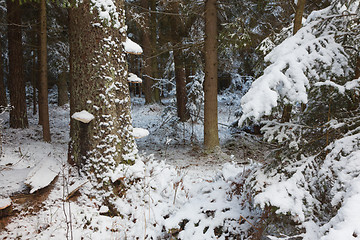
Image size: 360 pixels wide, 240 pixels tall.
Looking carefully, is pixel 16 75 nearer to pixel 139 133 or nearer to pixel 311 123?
pixel 139 133

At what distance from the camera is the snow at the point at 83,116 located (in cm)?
334

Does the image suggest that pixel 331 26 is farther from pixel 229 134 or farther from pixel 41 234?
pixel 229 134

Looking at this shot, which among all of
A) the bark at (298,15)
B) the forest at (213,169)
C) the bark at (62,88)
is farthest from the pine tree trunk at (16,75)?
the bark at (298,15)

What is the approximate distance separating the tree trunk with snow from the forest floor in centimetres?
48

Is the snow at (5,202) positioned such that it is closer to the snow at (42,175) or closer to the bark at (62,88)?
the snow at (42,175)

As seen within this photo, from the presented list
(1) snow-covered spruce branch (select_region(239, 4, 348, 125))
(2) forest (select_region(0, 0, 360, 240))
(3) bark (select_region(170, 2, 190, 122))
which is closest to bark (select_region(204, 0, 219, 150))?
(3) bark (select_region(170, 2, 190, 122))

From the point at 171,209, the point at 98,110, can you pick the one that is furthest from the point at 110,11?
the point at 171,209

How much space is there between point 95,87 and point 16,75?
7.59m

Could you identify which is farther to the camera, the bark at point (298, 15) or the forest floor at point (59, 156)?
the bark at point (298, 15)

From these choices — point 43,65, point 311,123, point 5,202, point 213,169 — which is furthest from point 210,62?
point 5,202

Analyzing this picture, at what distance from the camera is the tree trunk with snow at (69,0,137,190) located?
3572mm

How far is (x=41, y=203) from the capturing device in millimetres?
3121

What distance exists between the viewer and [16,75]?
8.97m

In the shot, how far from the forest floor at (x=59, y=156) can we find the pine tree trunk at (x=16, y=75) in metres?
0.60
